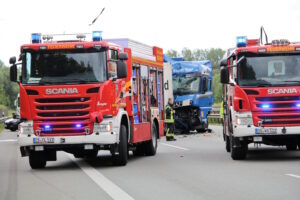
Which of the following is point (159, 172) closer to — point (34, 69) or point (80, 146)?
point (80, 146)

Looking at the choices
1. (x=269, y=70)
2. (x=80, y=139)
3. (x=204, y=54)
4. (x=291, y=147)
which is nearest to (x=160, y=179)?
(x=80, y=139)

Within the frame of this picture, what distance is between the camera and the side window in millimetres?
16266

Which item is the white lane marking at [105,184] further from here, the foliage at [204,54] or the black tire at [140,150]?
the foliage at [204,54]

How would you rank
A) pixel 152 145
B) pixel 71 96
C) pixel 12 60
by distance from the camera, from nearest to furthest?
pixel 71 96 < pixel 12 60 < pixel 152 145

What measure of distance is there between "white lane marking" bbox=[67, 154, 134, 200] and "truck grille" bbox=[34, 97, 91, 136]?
3.28 feet

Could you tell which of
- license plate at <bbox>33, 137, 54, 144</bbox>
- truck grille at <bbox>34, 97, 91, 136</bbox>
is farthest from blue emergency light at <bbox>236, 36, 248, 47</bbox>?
license plate at <bbox>33, 137, 54, 144</bbox>

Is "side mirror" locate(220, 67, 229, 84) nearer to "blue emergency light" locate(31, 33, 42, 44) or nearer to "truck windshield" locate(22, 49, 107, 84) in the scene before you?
"truck windshield" locate(22, 49, 107, 84)

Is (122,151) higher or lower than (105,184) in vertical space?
higher

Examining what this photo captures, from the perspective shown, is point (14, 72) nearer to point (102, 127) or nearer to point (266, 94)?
point (102, 127)

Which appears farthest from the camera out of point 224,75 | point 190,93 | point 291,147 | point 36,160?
point 190,93

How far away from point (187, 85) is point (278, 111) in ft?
64.1

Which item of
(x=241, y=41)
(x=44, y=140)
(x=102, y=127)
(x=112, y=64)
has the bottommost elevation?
(x=44, y=140)

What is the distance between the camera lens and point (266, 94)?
1712 cm

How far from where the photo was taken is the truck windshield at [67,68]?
52.7ft
